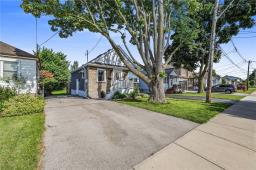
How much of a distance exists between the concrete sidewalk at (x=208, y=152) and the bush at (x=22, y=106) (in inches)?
310

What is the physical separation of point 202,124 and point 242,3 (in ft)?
71.0

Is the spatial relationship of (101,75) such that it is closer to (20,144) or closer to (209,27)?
(20,144)

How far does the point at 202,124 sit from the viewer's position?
22.3 feet

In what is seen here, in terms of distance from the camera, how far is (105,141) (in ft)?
15.9

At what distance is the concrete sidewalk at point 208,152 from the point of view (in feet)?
11.3

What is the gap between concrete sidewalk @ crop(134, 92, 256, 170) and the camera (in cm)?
346

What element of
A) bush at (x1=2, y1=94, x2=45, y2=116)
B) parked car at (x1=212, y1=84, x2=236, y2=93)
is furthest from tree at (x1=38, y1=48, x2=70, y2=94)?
parked car at (x1=212, y1=84, x2=236, y2=93)

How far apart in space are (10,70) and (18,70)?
497 mm

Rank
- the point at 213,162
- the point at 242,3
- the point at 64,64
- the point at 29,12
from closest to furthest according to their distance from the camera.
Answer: the point at 213,162 < the point at 29,12 < the point at 242,3 < the point at 64,64

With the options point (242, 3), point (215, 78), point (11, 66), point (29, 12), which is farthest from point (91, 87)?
point (215, 78)

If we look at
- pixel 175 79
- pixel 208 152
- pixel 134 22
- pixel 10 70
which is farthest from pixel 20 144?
pixel 175 79

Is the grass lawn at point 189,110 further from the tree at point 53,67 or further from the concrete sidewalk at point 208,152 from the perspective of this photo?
the tree at point 53,67

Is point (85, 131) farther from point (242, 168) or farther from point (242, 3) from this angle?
point (242, 3)

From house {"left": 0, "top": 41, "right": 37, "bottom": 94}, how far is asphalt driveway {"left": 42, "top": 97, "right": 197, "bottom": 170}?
266 inches
